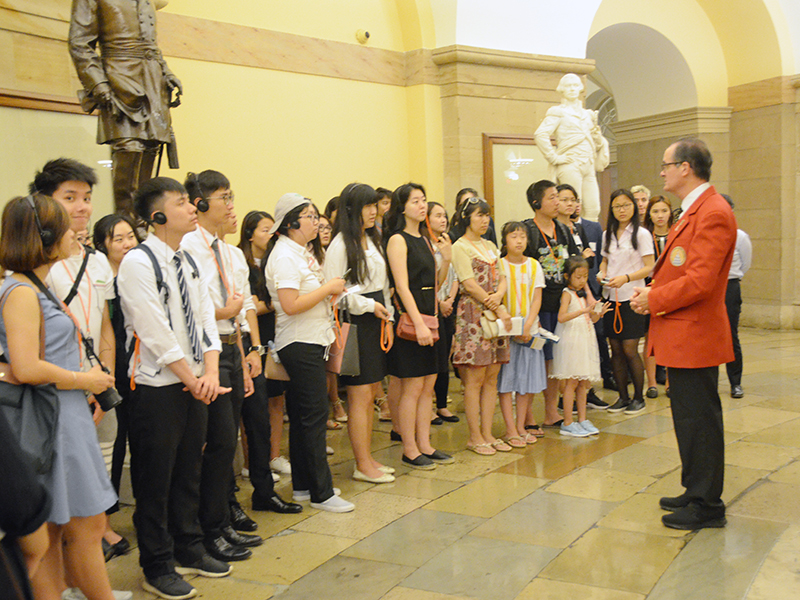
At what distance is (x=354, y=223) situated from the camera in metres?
4.43

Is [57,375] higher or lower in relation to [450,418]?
higher

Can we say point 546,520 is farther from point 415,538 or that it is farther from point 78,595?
point 78,595

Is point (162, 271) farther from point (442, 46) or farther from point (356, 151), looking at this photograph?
point (442, 46)

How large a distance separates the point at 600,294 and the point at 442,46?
12.9 ft

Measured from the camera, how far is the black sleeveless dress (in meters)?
4.78

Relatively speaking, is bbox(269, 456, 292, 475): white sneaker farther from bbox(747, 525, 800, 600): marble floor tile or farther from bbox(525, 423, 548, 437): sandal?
bbox(747, 525, 800, 600): marble floor tile

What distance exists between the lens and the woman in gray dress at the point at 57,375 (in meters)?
2.52

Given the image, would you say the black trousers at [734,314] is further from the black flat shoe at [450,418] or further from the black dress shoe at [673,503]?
the black dress shoe at [673,503]

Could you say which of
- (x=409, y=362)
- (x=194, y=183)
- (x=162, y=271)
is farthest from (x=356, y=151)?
(x=162, y=271)

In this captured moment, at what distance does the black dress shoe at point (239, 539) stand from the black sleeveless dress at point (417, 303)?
1.46m

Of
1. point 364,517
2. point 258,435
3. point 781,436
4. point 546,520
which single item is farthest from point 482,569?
point 781,436

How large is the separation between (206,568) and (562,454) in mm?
2618

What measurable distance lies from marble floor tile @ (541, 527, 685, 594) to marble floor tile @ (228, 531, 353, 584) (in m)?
0.98

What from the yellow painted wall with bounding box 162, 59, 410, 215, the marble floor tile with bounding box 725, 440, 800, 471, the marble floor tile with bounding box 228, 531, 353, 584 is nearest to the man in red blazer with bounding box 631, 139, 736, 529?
the marble floor tile with bounding box 725, 440, 800, 471
